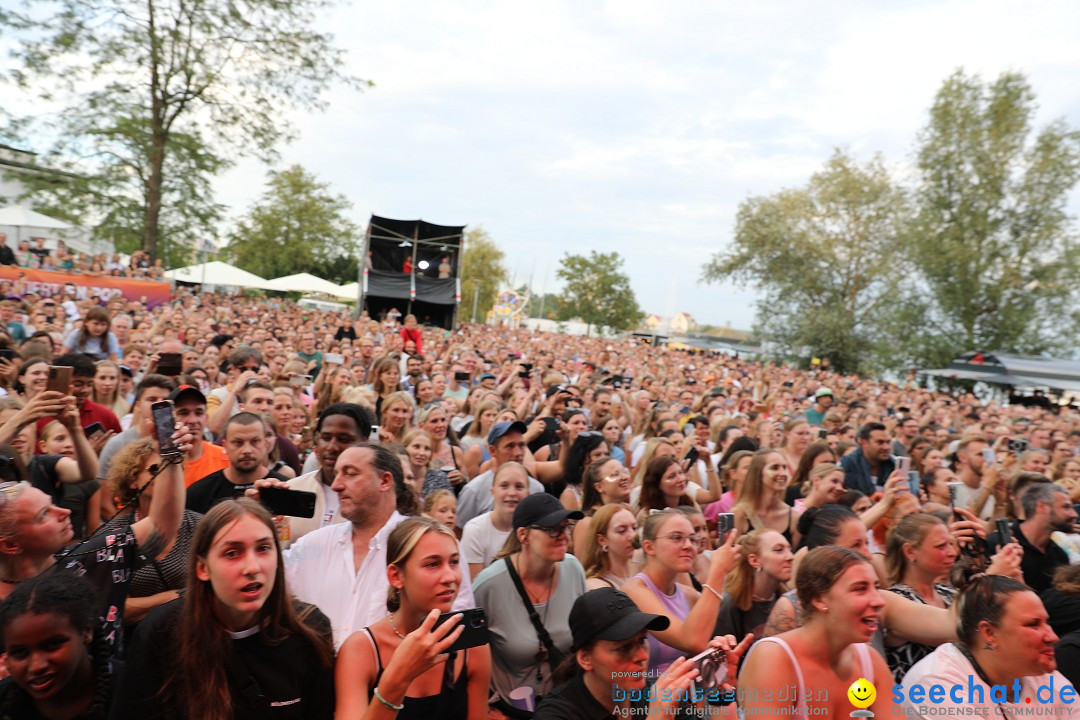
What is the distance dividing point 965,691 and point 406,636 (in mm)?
2228

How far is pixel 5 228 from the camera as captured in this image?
25656 mm

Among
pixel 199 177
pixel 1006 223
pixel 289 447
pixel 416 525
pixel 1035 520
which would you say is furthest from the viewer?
pixel 1006 223

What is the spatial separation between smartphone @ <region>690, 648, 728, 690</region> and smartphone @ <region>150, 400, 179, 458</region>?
217cm

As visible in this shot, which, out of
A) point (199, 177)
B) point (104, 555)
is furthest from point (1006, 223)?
point (104, 555)

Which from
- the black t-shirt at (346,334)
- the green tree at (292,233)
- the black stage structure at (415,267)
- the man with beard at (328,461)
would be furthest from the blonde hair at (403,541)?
the green tree at (292,233)

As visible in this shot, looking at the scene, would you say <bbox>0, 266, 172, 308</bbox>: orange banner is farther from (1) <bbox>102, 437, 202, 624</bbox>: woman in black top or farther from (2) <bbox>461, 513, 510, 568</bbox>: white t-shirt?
(2) <bbox>461, 513, 510, 568</bbox>: white t-shirt

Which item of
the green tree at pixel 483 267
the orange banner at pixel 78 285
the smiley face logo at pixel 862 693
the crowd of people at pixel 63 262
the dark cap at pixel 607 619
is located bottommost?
the smiley face logo at pixel 862 693

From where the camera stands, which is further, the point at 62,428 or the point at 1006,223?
the point at 1006,223

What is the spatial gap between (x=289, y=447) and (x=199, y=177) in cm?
1899

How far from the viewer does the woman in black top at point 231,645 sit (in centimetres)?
230

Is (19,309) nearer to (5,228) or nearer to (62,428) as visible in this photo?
(62,428)

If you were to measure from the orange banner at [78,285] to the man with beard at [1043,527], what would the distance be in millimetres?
15104

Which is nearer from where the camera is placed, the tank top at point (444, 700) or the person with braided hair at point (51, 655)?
the person with braided hair at point (51, 655)

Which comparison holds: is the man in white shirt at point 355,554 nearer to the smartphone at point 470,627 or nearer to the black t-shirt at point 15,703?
the smartphone at point 470,627
